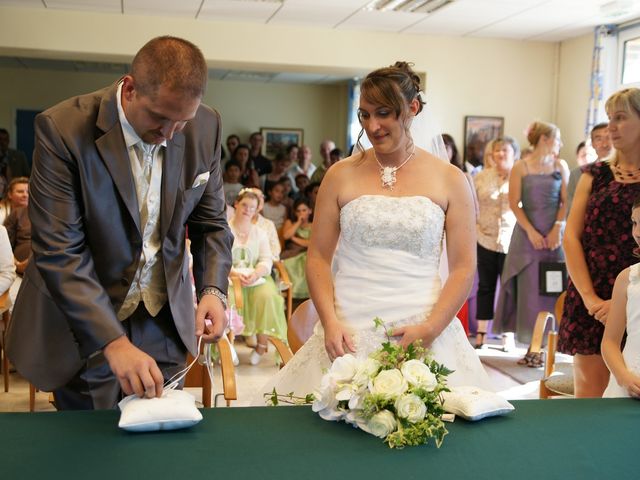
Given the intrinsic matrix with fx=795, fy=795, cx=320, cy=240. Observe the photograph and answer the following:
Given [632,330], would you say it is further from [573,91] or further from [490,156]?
[573,91]

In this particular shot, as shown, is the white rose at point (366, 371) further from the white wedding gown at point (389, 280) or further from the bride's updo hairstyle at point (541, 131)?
the bride's updo hairstyle at point (541, 131)

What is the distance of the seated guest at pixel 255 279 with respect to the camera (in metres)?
6.09

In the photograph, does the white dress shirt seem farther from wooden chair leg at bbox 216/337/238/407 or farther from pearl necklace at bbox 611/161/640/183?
pearl necklace at bbox 611/161/640/183

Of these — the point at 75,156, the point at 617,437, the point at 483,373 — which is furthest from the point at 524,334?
the point at 75,156

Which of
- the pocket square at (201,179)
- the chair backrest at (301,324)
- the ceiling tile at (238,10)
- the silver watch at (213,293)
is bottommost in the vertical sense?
the chair backrest at (301,324)

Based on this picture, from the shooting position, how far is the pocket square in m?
2.09

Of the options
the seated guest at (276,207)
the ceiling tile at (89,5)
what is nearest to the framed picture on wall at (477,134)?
the seated guest at (276,207)

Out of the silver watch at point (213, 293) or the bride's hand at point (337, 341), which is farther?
the bride's hand at point (337, 341)

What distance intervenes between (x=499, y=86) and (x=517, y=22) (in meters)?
1.13

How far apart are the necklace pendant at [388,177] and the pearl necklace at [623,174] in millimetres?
995

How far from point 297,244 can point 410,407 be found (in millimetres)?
5839

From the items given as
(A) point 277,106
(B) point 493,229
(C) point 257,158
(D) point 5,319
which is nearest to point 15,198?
(D) point 5,319

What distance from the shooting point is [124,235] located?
197 centimetres

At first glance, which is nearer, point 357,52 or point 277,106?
point 357,52
